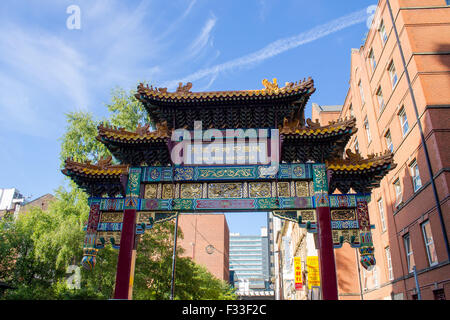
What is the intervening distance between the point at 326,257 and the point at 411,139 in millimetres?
10131

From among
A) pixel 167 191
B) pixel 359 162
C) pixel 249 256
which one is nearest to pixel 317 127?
pixel 359 162

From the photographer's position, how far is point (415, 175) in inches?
712

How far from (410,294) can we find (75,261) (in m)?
17.4

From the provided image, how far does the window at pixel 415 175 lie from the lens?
17.6 m

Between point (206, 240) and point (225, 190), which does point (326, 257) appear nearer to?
point (225, 190)

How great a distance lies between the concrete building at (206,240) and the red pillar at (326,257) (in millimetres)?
51081

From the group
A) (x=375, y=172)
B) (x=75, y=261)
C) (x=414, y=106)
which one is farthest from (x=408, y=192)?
(x=75, y=261)

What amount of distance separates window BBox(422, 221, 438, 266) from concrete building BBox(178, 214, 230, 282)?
154 ft

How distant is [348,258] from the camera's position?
97.7 feet

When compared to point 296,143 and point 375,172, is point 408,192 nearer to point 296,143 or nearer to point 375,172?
point 375,172

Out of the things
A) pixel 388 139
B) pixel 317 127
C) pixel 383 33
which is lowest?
pixel 317 127

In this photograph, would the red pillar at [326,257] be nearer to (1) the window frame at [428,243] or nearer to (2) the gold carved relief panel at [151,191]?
(2) the gold carved relief panel at [151,191]

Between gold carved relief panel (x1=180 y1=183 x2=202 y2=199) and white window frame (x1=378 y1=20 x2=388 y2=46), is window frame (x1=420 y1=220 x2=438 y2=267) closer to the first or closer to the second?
gold carved relief panel (x1=180 y1=183 x2=202 y2=199)
